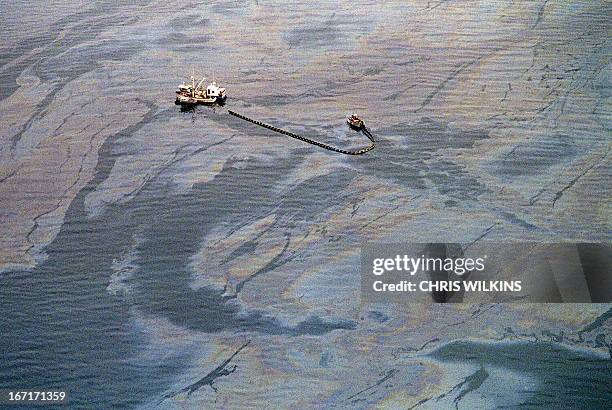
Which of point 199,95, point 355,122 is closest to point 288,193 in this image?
point 355,122

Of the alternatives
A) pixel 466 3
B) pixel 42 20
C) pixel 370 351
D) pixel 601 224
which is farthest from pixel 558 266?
pixel 42 20

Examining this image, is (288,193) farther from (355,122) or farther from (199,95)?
(199,95)

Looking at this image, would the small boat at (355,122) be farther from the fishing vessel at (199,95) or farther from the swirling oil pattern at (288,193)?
the fishing vessel at (199,95)

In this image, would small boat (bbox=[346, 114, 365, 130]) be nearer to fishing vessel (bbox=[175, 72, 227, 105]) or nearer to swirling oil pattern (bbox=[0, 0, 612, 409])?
swirling oil pattern (bbox=[0, 0, 612, 409])

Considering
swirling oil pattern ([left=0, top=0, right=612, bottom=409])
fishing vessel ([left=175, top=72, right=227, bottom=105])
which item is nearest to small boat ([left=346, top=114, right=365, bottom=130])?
swirling oil pattern ([left=0, top=0, right=612, bottom=409])

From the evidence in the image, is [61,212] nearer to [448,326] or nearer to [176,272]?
[176,272]

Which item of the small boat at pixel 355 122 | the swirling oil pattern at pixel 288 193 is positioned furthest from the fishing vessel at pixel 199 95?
the small boat at pixel 355 122
